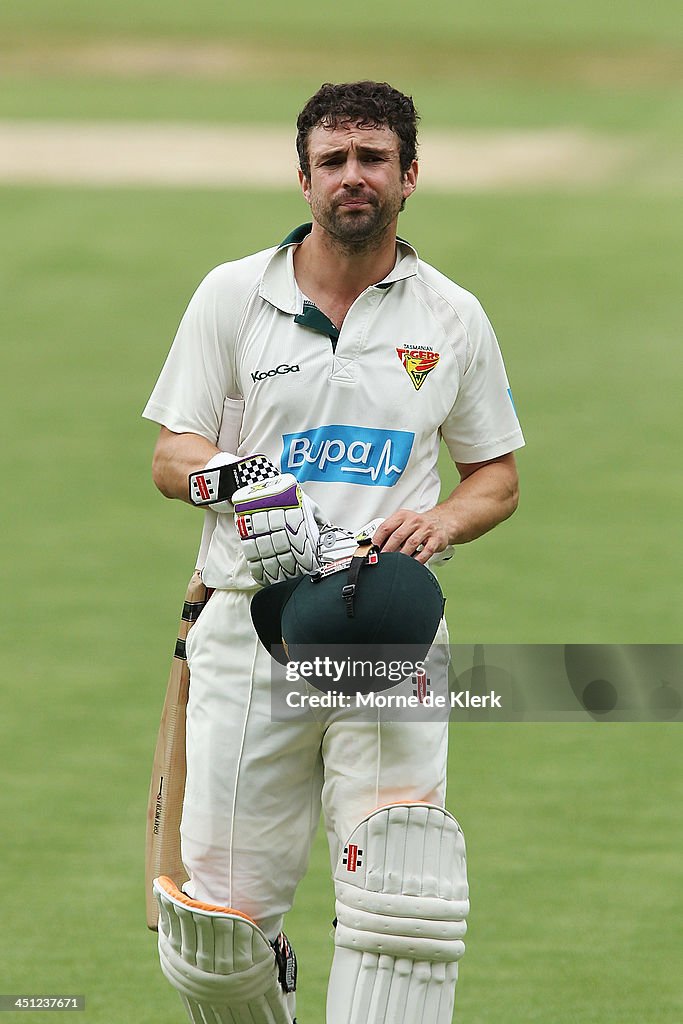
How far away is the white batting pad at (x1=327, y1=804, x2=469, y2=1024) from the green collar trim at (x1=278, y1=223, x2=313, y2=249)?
3.81ft

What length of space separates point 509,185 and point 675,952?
12439 millimetres

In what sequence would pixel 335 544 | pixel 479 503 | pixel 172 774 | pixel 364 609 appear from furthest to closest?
pixel 172 774, pixel 479 503, pixel 335 544, pixel 364 609

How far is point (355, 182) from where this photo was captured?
3.49 metres

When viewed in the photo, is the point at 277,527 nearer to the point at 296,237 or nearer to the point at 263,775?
the point at 263,775

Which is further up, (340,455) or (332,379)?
(332,379)

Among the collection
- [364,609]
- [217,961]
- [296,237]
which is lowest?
[217,961]

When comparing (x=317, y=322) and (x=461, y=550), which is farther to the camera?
(x=461, y=550)

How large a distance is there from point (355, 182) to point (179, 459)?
64 cm

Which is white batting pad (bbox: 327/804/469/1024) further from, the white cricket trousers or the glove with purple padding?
the glove with purple padding

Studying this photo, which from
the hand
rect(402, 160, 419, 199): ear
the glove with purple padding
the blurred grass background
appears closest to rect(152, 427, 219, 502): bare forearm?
the glove with purple padding

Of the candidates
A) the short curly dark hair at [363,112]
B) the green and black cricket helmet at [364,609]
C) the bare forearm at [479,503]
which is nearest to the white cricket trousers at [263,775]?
the green and black cricket helmet at [364,609]

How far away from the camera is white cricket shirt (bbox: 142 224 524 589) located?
353cm

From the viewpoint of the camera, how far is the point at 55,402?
10.8m

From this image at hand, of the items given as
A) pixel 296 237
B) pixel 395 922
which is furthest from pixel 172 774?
pixel 296 237
